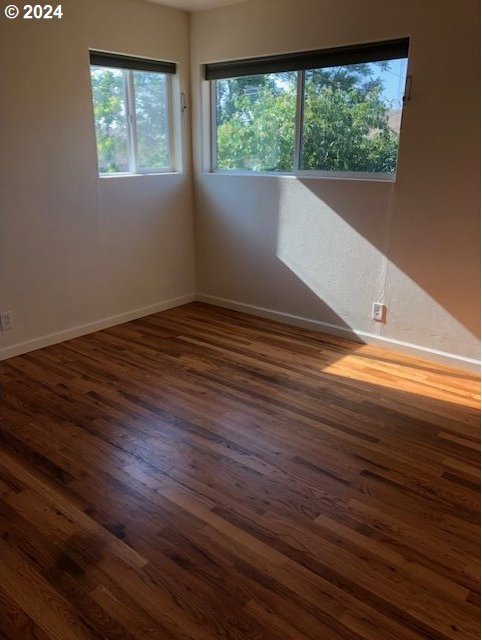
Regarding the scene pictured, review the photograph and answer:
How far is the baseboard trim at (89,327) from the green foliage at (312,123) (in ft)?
4.29

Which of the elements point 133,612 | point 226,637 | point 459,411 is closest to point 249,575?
point 226,637

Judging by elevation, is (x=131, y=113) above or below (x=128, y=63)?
below

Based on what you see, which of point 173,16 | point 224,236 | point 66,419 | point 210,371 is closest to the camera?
point 66,419

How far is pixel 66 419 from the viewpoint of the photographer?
270 centimetres

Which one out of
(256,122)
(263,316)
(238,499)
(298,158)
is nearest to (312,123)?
(298,158)

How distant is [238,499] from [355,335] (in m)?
2.03

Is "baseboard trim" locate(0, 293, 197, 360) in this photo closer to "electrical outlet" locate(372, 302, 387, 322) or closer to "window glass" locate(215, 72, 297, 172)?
"window glass" locate(215, 72, 297, 172)

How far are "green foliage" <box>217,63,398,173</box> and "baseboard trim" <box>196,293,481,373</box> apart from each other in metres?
1.18

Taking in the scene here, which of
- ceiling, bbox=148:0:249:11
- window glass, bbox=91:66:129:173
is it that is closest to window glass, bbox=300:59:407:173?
ceiling, bbox=148:0:249:11

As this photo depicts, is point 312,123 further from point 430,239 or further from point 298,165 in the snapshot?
point 430,239

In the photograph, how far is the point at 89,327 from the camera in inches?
156

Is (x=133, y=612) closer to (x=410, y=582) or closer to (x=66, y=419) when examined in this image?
(x=410, y=582)

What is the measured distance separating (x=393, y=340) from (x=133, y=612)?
2.61 m

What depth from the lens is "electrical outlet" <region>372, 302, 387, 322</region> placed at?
11.8 feet
